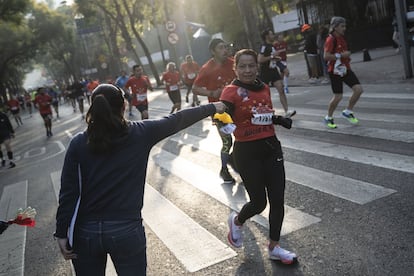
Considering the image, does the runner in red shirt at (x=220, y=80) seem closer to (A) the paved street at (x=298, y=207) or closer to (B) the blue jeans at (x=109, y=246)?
(A) the paved street at (x=298, y=207)

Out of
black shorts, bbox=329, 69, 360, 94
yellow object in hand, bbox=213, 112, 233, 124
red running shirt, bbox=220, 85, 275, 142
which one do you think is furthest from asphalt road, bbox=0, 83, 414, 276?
yellow object in hand, bbox=213, 112, 233, 124

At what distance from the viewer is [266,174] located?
376 centimetres

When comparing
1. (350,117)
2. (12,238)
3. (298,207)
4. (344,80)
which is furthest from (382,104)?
(12,238)

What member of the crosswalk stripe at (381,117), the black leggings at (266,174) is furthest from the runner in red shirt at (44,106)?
the black leggings at (266,174)

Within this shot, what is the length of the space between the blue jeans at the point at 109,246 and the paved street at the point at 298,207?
5.00 ft

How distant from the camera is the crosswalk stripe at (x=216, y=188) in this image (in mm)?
4711

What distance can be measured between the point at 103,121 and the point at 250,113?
1720 mm

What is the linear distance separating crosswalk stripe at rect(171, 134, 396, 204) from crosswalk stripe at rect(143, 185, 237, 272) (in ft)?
5.35

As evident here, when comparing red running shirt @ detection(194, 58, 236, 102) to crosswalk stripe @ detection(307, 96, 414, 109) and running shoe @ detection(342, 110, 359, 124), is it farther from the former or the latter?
crosswalk stripe @ detection(307, 96, 414, 109)

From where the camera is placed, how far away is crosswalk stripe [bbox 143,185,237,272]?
4219 mm

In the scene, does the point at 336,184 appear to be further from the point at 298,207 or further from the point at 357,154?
the point at 357,154

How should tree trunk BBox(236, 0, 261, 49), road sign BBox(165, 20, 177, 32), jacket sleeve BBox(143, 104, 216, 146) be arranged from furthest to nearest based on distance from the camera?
road sign BBox(165, 20, 177, 32) < tree trunk BBox(236, 0, 261, 49) < jacket sleeve BBox(143, 104, 216, 146)

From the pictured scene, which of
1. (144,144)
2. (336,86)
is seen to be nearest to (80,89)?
(336,86)

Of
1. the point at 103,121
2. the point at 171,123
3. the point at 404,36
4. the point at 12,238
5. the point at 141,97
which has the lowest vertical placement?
the point at 12,238
